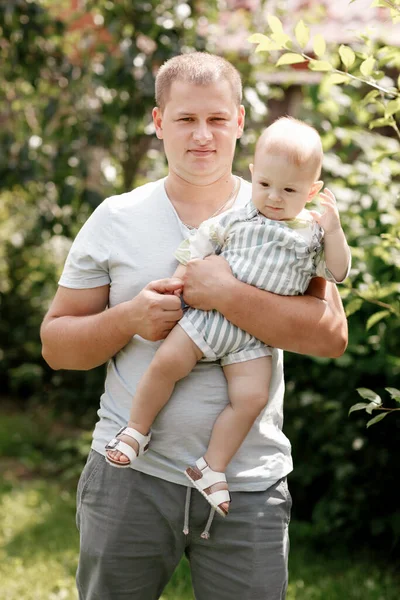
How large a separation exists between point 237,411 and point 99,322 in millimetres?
386

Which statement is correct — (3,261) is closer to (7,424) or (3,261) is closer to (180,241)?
(7,424)

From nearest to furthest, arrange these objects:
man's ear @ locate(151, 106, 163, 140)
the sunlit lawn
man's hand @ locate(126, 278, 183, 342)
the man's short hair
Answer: man's hand @ locate(126, 278, 183, 342) → the man's short hair → man's ear @ locate(151, 106, 163, 140) → the sunlit lawn

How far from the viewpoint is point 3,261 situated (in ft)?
24.1

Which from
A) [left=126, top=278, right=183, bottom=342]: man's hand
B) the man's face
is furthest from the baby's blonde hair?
[left=126, top=278, right=183, bottom=342]: man's hand

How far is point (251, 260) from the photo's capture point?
2092 mm

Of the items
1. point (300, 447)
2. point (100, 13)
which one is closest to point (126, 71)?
point (100, 13)

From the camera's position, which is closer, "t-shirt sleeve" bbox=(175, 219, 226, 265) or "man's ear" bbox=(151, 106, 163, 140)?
"t-shirt sleeve" bbox=(175, 219, 226, 265)

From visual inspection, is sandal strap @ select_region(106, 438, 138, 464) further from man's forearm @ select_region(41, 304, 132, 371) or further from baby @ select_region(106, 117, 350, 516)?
man's forearm @ select_region(41, 304, 132, 371)

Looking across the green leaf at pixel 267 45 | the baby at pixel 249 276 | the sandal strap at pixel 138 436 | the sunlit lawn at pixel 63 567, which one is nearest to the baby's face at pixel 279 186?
the baby at pixel 249 276


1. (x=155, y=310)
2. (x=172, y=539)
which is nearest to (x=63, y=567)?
(x=172, y=539)

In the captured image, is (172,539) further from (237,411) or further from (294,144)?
(294,144)

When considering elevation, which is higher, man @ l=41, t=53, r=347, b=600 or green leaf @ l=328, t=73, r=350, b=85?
green leaf @ l=328, t=73, r=350, b=85

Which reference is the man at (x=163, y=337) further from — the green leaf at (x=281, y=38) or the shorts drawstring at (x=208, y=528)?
the green leaf at (x=281, y=38)

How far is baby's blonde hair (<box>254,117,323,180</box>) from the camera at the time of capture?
2.05m
